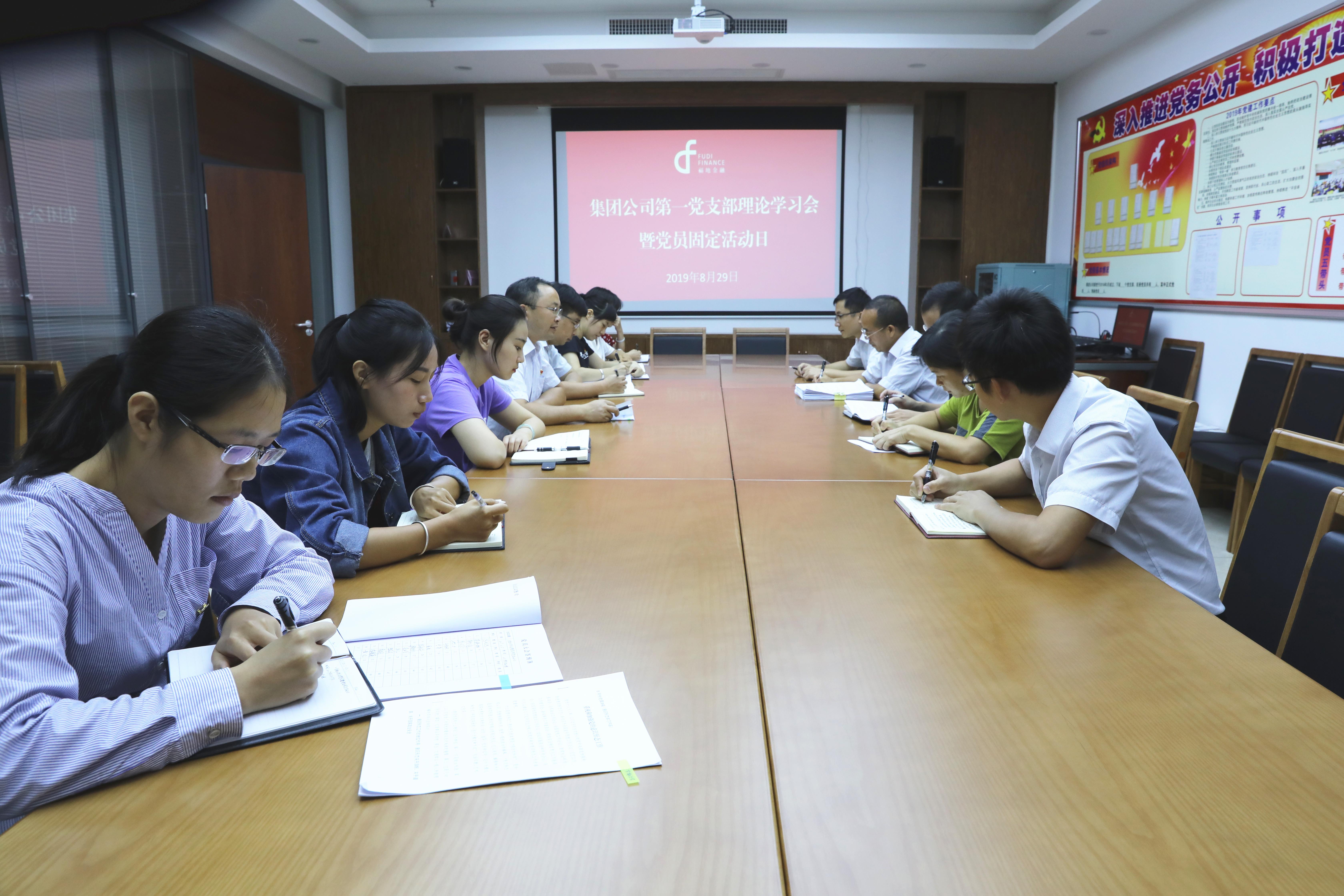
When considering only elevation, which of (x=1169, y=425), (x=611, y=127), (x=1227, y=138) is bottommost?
(x=1169, y=425)

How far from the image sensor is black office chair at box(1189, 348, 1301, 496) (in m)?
3.50

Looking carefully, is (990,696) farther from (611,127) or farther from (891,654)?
(611,127)

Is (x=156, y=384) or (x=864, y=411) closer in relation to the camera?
(x=156, y=384)

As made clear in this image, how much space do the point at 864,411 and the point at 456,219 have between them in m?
4.60

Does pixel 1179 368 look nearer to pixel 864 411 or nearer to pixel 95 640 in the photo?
pixel 864 411

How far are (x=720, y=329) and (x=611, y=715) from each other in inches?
243

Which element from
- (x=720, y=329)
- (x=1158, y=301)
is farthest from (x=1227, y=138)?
(x=720, y=329)

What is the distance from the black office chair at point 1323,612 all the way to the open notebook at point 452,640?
42.6 inches

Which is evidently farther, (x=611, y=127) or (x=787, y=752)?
(x=611, y=127)

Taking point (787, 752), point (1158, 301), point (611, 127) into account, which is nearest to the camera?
point (787, 752)

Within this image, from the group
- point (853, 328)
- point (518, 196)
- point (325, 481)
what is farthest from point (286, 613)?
point (518, 196)

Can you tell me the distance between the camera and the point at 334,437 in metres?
1.56

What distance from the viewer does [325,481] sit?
1486 mm

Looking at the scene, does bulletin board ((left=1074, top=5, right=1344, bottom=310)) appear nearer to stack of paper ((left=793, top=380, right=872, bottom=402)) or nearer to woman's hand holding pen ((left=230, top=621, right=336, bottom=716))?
stack of paper ((left=793, top=380, right=872, bottom=402))
